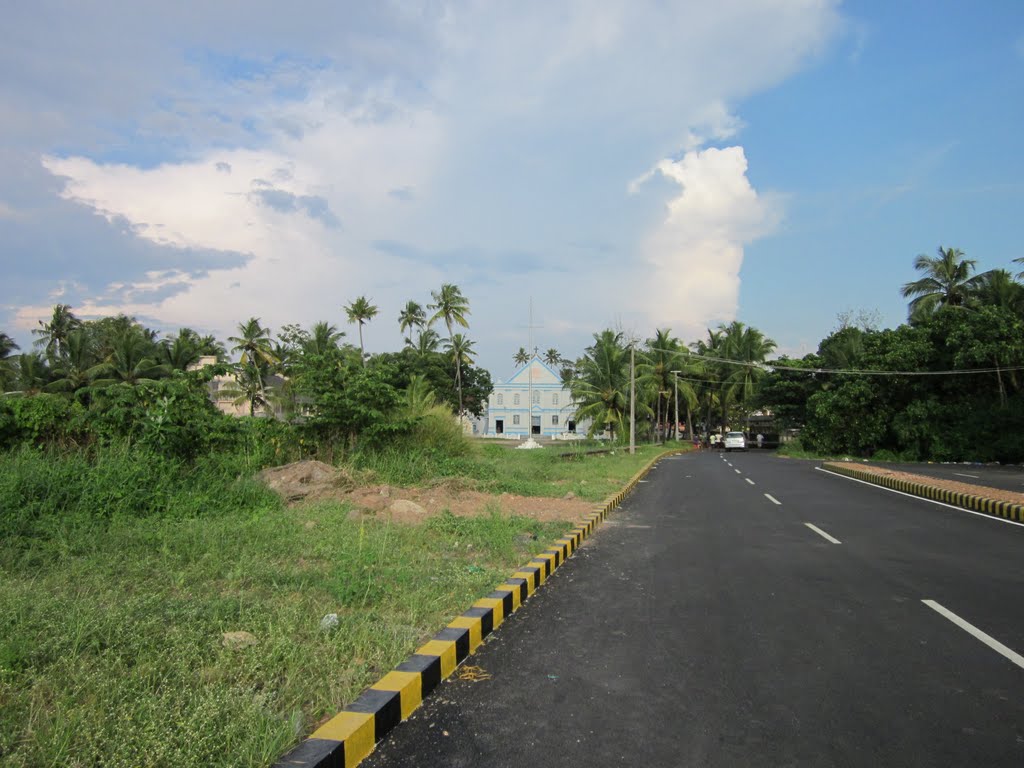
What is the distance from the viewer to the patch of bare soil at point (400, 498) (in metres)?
10.9

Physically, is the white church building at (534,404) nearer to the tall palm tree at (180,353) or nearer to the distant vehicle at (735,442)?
the distant vehicle at (735,442)

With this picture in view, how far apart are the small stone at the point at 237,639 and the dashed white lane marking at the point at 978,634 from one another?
5.23m

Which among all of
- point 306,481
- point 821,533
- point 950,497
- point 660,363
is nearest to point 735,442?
point 660,363

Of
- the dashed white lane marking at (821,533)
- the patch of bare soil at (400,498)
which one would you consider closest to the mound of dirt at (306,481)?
the patch of bare soil at (400,498)

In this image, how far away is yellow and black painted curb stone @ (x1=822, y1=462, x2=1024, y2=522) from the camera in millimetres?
12491

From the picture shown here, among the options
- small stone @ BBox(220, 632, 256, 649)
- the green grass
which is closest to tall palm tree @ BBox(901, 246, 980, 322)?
the green grass

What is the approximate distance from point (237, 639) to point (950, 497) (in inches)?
628

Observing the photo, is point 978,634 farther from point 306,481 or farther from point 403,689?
point 306,481

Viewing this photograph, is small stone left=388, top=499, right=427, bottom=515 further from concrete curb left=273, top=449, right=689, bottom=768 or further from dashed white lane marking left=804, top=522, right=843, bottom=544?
dashed white lane marking left=804, top=522, right=843, bottom=544

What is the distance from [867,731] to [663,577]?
3797 millimetres

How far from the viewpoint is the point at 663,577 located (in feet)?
24.4

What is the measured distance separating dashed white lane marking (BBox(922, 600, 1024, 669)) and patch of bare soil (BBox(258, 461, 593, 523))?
5.74 meters

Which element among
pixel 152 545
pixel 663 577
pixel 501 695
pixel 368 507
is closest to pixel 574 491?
pixel 368 507

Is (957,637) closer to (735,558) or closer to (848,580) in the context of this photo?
(848,580)
